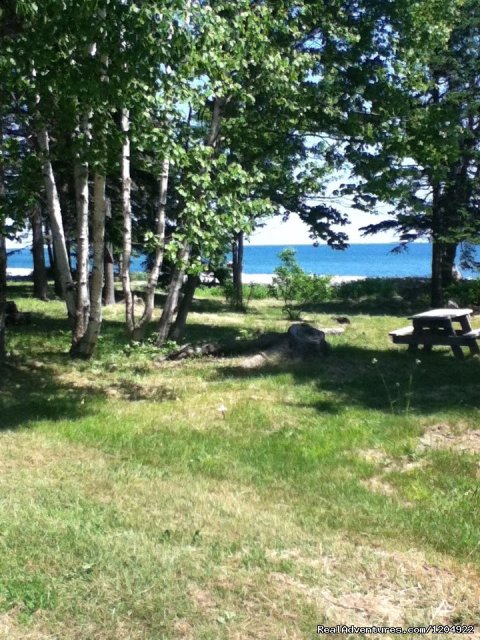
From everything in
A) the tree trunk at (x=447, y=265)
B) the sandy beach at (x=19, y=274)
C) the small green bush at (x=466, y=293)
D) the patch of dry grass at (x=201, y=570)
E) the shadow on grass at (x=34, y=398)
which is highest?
the tree trunk at (x=447, y=265)

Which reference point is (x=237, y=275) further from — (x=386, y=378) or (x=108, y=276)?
(x=386, y=378)

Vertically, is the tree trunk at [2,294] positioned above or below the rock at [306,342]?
above

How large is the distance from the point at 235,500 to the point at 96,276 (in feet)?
16.0

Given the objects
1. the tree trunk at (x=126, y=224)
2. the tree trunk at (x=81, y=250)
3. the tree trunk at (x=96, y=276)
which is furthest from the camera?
the tree trunk at (x=81, y=250)

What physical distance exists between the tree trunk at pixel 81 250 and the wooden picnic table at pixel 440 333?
4.95 meters

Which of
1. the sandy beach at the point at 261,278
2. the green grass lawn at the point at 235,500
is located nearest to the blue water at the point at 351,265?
the sandy beach at the point at 261,278

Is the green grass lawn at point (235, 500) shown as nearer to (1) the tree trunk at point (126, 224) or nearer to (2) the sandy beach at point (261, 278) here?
(1) the tree trunk at point (126, 224)

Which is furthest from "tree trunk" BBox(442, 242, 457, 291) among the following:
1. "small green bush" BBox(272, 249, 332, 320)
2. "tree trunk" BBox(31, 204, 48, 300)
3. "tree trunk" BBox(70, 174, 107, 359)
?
"tree trunk" BBox(70, 174, 107, 359)

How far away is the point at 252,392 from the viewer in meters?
8.42

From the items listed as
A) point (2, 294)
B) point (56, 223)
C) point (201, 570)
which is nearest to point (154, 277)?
point (56, 223)

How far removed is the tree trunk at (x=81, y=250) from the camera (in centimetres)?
906

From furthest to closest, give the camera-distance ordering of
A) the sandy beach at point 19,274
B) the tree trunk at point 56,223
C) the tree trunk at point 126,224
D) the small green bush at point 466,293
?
1. the sandy beach at point 19,274
2. the small green bush at point 466,293
3. the tree trunk at point 56,223
4. the tree trunk at point 126,224

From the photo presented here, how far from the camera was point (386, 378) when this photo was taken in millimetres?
9234

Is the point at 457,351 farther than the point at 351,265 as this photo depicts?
No
